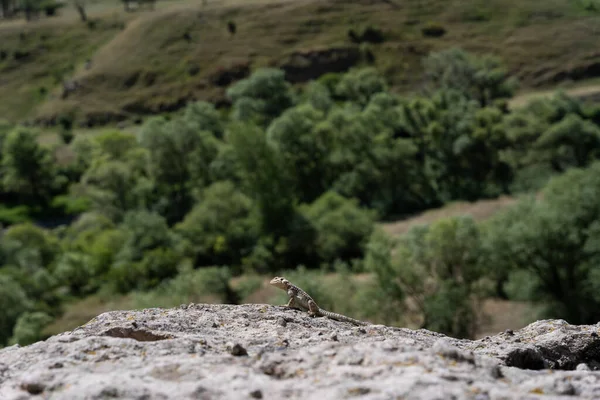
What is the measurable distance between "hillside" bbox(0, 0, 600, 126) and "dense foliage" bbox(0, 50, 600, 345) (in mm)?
23134

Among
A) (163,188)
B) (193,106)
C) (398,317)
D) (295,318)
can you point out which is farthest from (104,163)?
(295,318)

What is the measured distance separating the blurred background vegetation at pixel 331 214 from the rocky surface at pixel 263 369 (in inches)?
1320

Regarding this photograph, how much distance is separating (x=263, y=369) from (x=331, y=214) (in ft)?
200

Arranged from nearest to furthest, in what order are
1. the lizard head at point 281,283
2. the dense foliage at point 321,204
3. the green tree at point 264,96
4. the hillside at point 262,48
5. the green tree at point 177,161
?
the lizard head at point 281,283 < the dense foliage at point 321,204 < the green tree at point 177,161 < the green tree at point 264,96 < the hillside at point 262,48

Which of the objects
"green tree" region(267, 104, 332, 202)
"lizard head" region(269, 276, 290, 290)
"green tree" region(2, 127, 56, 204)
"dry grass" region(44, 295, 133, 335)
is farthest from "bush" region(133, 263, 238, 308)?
"green tree" region(2, 127, 56, 204)

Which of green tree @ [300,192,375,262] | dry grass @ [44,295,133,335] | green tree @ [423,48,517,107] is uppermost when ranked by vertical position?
green tree @ [423,48,517,107]

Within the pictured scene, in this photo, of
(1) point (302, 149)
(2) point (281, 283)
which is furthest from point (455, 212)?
(2) point (281, 283)

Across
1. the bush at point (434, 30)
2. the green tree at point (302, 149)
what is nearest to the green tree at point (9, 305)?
the green tree at point (302, 149)

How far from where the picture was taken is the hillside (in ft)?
417

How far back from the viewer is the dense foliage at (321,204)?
143ft

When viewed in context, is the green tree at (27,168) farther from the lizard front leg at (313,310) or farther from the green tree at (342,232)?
the lizard front leg at (313,310)

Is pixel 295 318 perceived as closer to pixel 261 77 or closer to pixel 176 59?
pixel 261 77

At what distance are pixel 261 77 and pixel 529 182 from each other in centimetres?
4945

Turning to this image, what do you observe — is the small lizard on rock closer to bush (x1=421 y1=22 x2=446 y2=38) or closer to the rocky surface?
the rocky surface
